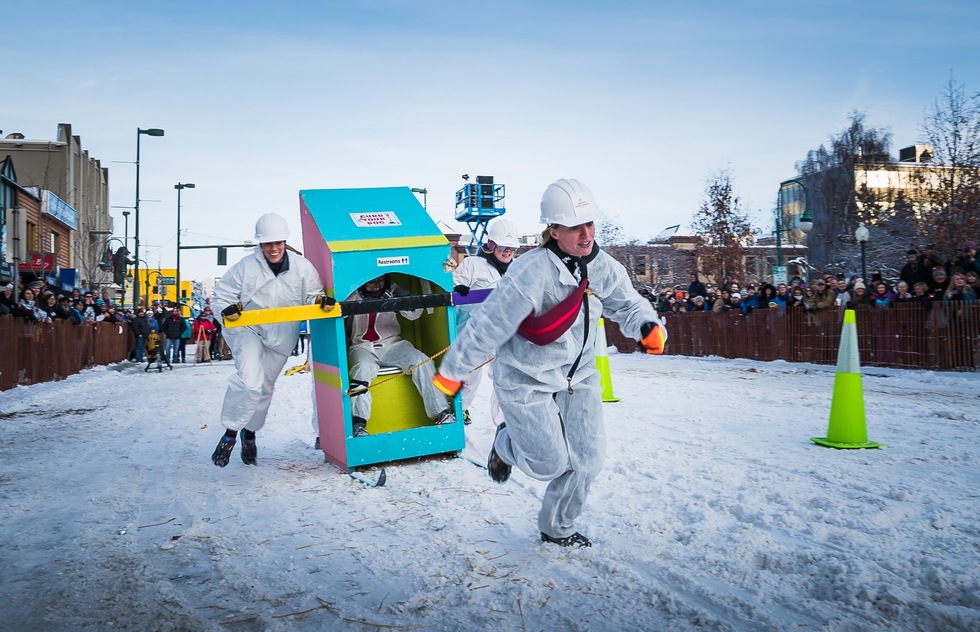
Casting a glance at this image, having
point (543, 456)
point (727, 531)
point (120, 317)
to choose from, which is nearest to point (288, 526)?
point (543, 456)

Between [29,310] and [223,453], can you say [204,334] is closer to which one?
[29,310]

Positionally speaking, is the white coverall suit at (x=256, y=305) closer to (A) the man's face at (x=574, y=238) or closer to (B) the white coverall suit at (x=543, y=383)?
(B) the white coverall suit at (x=543, y=383)

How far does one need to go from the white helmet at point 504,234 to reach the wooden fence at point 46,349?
1020 cm

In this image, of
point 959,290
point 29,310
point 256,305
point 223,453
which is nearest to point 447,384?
point 256,305

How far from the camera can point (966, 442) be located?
7.52 metres

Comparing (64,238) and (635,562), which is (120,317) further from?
(635,562)

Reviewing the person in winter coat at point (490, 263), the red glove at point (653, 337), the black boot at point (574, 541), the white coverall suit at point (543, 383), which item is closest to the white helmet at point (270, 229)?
the person in winter coat at point (490, 263)

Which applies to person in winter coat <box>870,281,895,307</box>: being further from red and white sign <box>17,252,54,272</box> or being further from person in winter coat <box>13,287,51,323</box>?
red and white sign <box>17,252,54,272</box>

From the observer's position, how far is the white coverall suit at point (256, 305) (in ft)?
22.8

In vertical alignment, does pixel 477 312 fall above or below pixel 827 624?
above

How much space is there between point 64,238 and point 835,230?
47676 millimetres

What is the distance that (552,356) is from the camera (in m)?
4.52

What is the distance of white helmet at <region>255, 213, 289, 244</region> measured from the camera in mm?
6926

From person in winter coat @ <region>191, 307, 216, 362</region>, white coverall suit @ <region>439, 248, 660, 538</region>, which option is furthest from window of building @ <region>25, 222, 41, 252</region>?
white coverall suit @ <region>439, 248, 660, 538</region>
